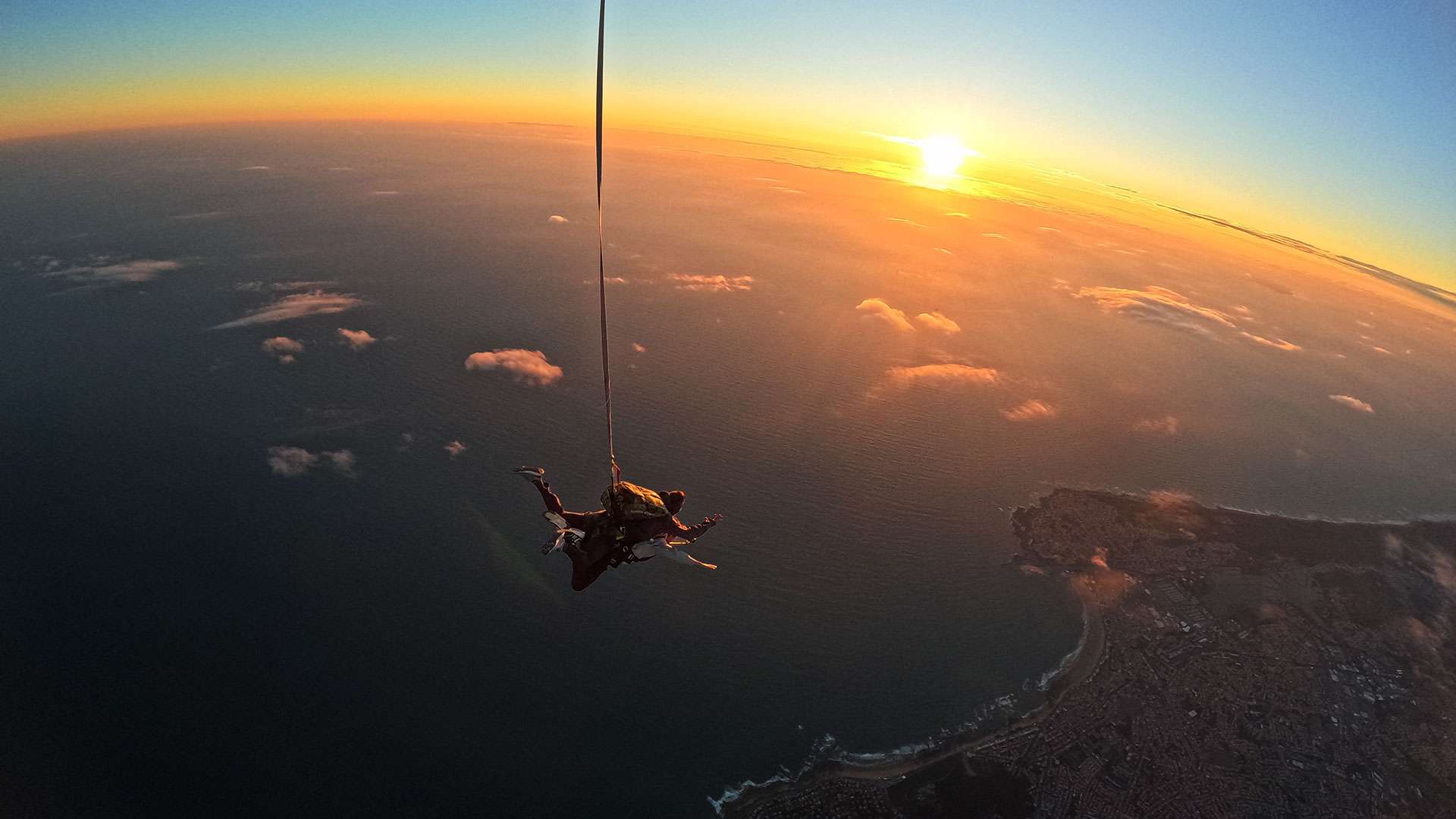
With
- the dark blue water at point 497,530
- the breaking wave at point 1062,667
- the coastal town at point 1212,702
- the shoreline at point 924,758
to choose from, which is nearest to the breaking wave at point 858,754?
the shoreline at point 924,758

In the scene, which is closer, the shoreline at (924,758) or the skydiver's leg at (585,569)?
the skydiver's leg at (585,569)

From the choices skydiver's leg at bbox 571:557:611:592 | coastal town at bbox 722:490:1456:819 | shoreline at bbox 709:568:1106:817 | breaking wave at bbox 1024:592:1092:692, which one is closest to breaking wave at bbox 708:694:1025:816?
shoreline at bbox 709:568:1106:817

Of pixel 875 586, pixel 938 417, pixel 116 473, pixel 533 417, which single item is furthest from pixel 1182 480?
pixel 116 473

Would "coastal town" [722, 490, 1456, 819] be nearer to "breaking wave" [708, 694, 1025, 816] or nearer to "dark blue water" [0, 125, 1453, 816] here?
"breaking wave" [708, 694, 1025, 816]

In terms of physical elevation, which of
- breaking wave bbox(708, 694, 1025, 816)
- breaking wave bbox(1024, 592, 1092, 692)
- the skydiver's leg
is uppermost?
the skydiver's leg

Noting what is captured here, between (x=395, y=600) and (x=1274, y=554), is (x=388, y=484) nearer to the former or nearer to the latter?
(x=395, y=600)

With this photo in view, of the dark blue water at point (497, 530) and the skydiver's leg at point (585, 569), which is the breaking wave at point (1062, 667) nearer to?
the dark blue water at point (497, 530)
